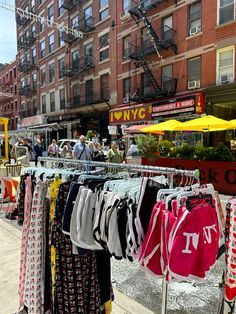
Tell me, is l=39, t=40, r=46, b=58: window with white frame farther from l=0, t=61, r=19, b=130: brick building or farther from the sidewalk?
the sidewalk

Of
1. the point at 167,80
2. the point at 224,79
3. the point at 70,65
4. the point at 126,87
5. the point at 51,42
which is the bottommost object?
the point at 224,79

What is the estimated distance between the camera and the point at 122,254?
1964 mm

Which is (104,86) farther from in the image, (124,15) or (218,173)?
(218,173)

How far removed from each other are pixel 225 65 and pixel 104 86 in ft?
33.9

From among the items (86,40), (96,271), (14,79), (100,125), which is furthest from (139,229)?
(14,79)

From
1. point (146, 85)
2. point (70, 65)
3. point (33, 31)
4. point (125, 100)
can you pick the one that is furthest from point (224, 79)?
point (33, 31)

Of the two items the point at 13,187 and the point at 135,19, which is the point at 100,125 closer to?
the point at 135,19

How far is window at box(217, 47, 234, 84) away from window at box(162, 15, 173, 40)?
3.69 metres

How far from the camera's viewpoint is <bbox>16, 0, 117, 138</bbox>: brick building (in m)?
20.9

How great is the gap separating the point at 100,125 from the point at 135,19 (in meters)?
8.25

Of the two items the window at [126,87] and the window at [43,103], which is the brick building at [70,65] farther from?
the window at [126,87]

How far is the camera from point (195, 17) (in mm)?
14758

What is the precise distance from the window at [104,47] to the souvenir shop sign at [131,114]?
5.27m

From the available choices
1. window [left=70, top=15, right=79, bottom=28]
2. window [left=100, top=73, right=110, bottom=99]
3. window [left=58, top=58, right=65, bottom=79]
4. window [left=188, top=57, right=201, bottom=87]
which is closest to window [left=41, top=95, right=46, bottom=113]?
window [left=58, top=58, right=65, bottom=79]
